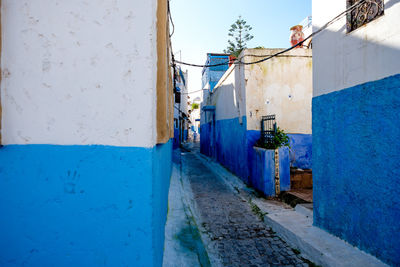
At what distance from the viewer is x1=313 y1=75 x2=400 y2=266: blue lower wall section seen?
2834mm

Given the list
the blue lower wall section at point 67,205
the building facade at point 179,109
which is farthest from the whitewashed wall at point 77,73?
the building facade at point 179,109

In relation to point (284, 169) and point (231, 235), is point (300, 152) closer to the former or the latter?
point (284, 169)

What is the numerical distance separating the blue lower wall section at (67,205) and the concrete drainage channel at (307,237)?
2.87 meters

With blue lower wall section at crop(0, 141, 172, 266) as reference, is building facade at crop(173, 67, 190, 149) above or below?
above

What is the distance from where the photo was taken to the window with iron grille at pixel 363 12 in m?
3.09

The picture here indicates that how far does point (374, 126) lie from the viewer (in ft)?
10.1

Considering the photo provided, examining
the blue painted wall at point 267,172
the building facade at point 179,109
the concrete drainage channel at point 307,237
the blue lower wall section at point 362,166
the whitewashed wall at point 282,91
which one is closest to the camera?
the blue lower wall section at point 362,166

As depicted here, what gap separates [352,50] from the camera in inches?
137

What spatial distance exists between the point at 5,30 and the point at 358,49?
13.7 ft

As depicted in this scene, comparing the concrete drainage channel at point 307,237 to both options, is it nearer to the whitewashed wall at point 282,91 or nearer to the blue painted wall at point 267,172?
the blue painted wall at point 267,172

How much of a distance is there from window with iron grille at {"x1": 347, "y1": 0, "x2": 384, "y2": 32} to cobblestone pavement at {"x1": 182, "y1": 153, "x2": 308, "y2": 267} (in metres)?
3.71

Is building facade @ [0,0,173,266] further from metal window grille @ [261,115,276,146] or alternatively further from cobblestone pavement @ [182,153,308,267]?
metal window grille @ [261,115,276,146]

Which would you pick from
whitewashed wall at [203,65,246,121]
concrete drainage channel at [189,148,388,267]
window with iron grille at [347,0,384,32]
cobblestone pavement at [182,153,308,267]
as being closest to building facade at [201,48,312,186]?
whitewashed wall at [203,65,246,121]

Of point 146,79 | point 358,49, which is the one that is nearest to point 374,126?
point 358,49
